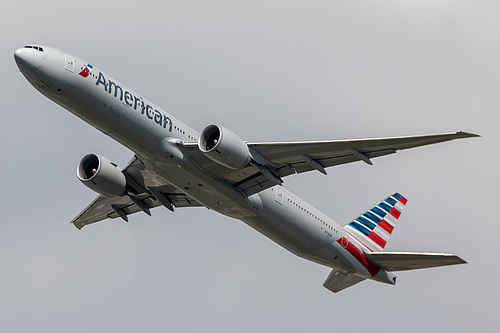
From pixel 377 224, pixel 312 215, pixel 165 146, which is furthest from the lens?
pixel 377 224

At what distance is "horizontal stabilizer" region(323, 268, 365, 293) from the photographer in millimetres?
43969

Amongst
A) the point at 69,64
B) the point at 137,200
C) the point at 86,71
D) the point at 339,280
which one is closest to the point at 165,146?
the point at 86,71

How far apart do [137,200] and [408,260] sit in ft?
47.6

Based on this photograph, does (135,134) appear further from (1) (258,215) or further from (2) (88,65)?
(1) (258,215)

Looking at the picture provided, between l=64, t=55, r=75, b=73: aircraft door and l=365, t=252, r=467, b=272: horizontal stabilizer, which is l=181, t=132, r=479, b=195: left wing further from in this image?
l=365, t=252, r=467, b=272: horizontal stabilizer

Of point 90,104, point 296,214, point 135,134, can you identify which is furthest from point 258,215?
point 90,104

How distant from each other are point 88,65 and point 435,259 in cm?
1887

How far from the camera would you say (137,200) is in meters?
42.6

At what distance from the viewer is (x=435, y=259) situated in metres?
39.1

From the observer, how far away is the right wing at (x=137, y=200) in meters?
40.2

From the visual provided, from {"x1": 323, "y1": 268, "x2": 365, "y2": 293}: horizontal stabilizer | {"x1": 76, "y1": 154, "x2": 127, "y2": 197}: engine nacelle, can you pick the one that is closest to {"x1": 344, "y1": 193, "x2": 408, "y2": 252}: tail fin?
{"x1": 323, "y1": 268, "x2": 365, "y2": 293}: horizontal stabilizer

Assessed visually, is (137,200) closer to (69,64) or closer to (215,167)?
(215,167)

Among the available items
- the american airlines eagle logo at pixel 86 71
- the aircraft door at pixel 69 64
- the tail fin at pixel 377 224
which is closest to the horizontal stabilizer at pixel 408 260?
Answer: the tail fin at pixel 377 224

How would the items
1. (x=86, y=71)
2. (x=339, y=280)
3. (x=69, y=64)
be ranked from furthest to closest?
1. (x=339, y=280)
2. (x=86, y=71)
3. (x=69, y=64)
